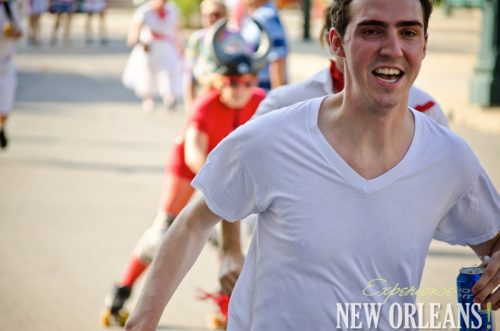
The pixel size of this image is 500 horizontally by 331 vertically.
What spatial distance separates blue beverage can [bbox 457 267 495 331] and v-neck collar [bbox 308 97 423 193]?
0.41 meters

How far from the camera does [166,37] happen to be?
17.2 m

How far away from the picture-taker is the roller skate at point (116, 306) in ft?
21.8

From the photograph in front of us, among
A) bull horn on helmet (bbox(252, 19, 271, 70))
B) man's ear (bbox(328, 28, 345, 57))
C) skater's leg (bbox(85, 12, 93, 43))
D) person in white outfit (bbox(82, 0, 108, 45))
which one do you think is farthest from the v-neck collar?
skater's leg (bbox(85, 12, 93, 43))

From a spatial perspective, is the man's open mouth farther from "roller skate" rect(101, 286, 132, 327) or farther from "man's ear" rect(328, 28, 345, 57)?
"roller skate" rect(101, 286, 132, 327)

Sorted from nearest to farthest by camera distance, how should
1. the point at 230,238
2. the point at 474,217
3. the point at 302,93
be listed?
the point at 474,217 < the point at 230,238 < the point at 302,93

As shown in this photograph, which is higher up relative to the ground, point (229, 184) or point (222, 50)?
point (229, 184)

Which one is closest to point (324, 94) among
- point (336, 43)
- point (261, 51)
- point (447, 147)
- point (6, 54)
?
point (336, 43)

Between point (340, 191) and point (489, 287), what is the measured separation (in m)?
0.56

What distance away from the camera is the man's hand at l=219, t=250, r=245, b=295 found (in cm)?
402

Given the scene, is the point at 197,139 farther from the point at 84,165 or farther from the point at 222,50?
the point at 84,165

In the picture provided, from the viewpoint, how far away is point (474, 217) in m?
3.21

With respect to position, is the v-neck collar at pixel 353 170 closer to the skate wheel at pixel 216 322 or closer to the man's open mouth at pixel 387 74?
the man's open mouth at pixel 387 74

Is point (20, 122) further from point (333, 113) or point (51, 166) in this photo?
point (333, 113)

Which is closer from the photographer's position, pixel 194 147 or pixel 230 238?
pixel 230 238
